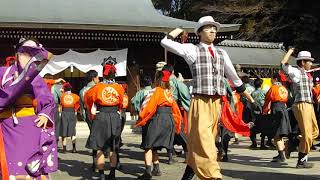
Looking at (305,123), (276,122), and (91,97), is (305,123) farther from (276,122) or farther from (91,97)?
(91,97)

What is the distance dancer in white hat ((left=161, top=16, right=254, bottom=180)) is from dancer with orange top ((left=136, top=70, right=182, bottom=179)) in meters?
2.21

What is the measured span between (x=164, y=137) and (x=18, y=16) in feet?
32.1

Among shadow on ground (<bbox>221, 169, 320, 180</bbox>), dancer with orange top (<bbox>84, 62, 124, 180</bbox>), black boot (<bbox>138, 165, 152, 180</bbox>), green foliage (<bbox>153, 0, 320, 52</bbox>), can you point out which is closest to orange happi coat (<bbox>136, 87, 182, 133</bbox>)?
dancer with orange top (<bbox>84, 62, 124, 180</bbox>)

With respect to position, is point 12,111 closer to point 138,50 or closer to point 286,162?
point 286,162

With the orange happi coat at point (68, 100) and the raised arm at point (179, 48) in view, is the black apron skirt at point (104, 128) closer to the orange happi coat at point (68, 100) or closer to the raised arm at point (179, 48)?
the raised arm at point (179, 48)

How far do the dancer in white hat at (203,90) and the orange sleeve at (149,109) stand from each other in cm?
224

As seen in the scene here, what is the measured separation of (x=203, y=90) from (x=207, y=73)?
0.18 m

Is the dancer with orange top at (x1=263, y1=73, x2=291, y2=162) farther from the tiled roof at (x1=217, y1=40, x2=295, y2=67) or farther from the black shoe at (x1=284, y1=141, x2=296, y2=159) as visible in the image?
the tiled roof at (x1=217, y1=40, x2=295, y2=67)

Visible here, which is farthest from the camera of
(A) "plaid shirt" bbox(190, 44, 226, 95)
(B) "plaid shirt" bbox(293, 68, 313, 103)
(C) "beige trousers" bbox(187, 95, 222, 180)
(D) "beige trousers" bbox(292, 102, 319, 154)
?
(B) "plaid shirt" bbox(293, 68, 313, 103)

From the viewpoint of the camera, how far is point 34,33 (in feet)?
50.3

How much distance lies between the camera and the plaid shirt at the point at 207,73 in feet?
17.2

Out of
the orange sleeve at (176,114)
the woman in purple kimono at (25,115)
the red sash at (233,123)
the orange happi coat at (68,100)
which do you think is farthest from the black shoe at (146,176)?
the orange happi coat at (68,100)

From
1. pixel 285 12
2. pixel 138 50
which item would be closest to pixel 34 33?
pixel 138 50

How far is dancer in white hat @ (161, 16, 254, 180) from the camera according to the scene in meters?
5.12
